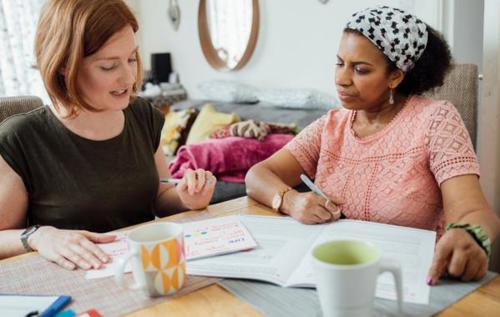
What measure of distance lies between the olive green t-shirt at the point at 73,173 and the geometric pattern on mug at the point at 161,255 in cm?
58

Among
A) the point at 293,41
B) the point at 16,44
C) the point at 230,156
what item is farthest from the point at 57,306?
the point at 16,44

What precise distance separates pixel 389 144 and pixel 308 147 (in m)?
0.26

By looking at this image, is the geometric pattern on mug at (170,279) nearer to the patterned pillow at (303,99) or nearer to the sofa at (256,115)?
the sofa at (256,115)

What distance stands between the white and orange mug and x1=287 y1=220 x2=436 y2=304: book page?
190 mm

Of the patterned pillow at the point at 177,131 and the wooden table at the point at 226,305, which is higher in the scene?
the wooden table at the point at 226,305

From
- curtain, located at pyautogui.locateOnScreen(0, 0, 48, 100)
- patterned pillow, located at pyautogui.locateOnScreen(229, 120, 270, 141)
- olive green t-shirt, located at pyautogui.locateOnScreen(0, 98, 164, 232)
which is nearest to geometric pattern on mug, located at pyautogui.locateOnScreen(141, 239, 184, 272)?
olive green t-shirt, located at pyautogui.locateOnScreen(0, 98, 164, 232)

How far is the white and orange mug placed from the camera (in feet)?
2.33

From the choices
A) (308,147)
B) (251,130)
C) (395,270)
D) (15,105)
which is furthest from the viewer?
(251,130)

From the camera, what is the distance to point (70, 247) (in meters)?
0.91

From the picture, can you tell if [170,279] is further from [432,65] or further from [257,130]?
[257,130]

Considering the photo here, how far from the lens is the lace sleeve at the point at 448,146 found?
102cm

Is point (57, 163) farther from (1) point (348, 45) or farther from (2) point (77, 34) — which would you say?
(1) point (348, 45)

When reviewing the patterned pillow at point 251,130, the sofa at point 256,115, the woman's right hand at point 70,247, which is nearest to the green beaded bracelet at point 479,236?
the woman's right hand at point 70,247

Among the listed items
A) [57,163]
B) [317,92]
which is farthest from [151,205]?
[317,92]
